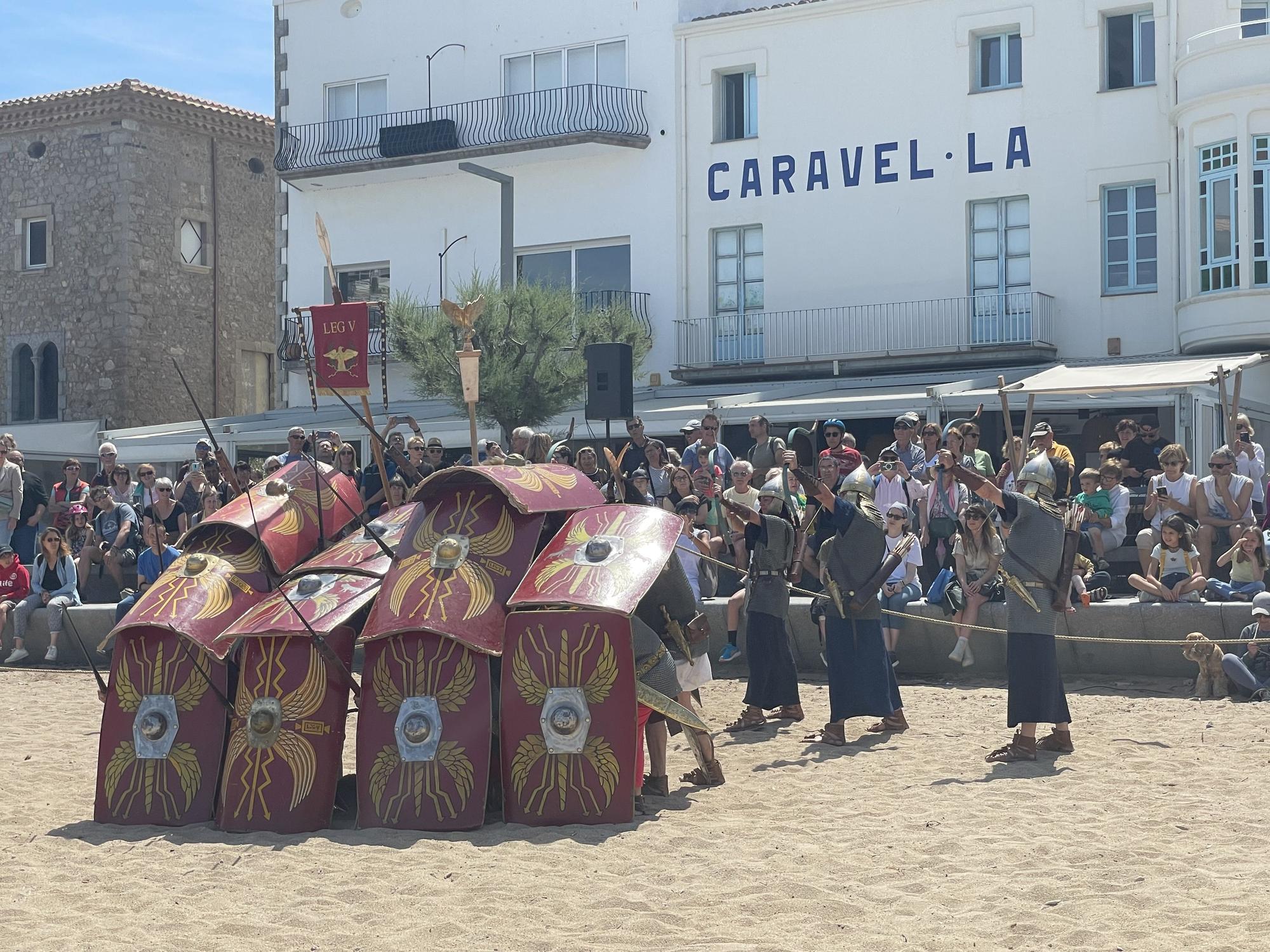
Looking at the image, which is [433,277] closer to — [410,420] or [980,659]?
[410,420]

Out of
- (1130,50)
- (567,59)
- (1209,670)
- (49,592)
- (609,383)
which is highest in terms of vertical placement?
(567,59)

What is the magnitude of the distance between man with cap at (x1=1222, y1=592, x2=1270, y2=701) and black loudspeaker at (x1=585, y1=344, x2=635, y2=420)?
19.4 feet

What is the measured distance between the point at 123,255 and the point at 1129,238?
19.3 meters

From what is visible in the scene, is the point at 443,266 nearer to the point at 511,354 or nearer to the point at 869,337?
the point at 511,354

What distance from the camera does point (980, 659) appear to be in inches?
508

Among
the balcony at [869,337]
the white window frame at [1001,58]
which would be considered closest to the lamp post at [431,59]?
the balcony at [869,337]

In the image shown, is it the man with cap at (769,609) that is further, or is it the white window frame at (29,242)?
the white window frame at (29,242)

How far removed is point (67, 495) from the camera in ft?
57.5

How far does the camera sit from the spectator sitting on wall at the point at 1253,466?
13.3 metres

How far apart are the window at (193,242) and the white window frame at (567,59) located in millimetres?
10054

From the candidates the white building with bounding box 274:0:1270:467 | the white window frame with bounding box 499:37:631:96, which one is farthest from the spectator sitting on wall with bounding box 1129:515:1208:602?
the white window frame with bounding box 499:37:631:96

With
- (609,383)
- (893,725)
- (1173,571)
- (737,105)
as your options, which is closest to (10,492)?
(609,383)

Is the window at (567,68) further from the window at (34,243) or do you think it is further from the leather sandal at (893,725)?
the leather sandal at (893,725)

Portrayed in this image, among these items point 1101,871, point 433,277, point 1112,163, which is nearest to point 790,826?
point 1101,871
